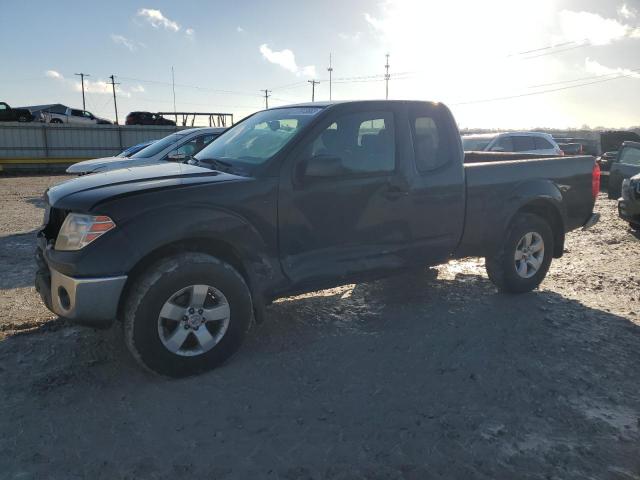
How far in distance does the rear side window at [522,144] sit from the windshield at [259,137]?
10.8 m

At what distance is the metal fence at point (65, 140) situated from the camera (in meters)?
23.8

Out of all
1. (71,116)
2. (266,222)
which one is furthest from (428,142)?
(71,116)

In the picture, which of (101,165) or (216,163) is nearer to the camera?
(216,163)

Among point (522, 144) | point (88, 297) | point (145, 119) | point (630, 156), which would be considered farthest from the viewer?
point (145, 119)

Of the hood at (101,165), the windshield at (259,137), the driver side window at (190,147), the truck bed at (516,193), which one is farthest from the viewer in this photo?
the hood at (101,165)

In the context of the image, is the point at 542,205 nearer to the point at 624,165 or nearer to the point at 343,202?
the point at 343,202

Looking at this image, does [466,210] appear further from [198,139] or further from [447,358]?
[198,139]

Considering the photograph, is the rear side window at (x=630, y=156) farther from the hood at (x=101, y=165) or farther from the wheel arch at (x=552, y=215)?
the hood at (x=101, y=165)

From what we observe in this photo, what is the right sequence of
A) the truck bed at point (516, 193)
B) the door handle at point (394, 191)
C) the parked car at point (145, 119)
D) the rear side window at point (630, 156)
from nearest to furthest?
the door handle at point (394, 191) → the truck bed at point (516, 193) → the rear side window at point (630, 156) → the parked car at point (145, 119)

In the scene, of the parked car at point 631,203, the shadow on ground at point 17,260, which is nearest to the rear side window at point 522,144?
the parked car at point 631,203

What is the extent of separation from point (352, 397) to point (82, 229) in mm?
2003

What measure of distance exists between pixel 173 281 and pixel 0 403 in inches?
49.9

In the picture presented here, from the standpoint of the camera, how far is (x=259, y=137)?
429 cm

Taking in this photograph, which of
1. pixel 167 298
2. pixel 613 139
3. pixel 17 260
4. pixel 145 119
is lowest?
pixel 17 260
